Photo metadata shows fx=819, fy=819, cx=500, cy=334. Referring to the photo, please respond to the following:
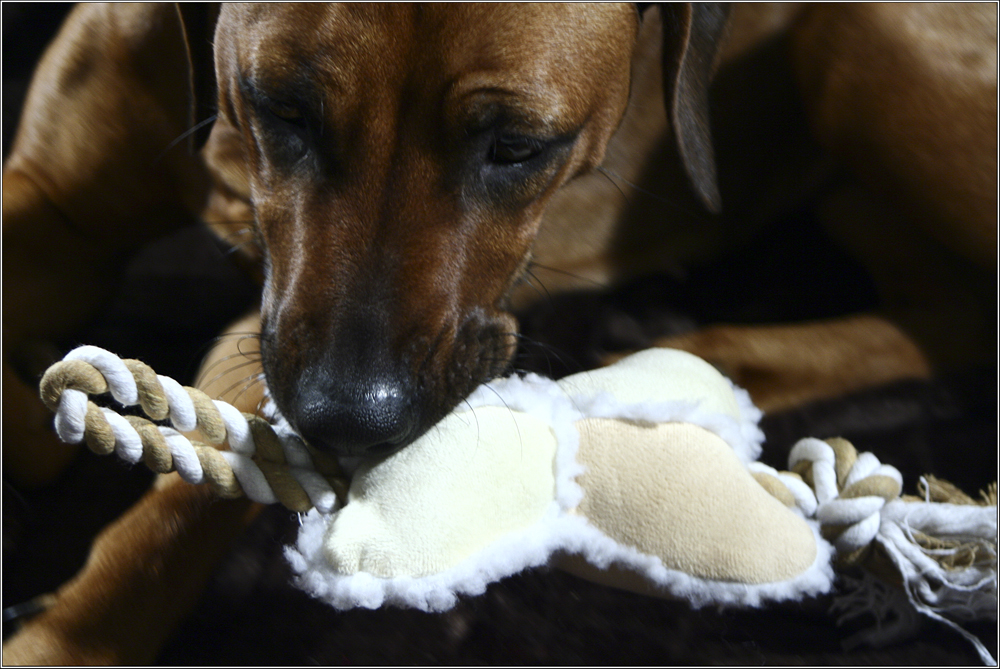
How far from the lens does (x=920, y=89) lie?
1.39 metres

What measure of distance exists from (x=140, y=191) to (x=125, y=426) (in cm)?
88

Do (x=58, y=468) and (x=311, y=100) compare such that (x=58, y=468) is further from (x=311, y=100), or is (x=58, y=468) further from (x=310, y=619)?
(x=311, y=100)

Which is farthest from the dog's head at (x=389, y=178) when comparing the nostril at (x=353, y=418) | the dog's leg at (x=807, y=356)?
the dog's leg at (x=807, y=356)

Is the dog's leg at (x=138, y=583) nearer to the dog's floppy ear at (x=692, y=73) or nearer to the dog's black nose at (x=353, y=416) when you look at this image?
Answer: the dog's black nose at (x=353, y=416)

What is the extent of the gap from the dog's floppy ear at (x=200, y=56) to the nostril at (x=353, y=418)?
1.92ft

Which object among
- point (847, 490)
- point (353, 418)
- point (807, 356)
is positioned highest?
point (353, 418)

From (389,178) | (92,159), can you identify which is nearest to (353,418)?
(389,178)

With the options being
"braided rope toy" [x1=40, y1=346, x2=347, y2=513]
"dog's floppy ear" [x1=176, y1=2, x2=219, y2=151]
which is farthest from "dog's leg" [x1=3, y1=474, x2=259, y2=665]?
"dog's floppy ear" [x1=176, y1=2, x2=219, y2=151]

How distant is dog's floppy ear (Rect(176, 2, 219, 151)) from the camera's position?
3.63ft

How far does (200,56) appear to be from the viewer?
3.75ft

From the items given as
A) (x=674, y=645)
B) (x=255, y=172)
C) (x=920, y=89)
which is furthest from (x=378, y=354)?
(x=920, y=89)

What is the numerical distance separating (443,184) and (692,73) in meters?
0.50

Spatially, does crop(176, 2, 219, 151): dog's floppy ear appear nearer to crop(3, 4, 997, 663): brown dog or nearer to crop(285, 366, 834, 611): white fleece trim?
crop(3, 4, 997, 663): brown dog

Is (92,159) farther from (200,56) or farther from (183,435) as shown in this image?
(183,435)
